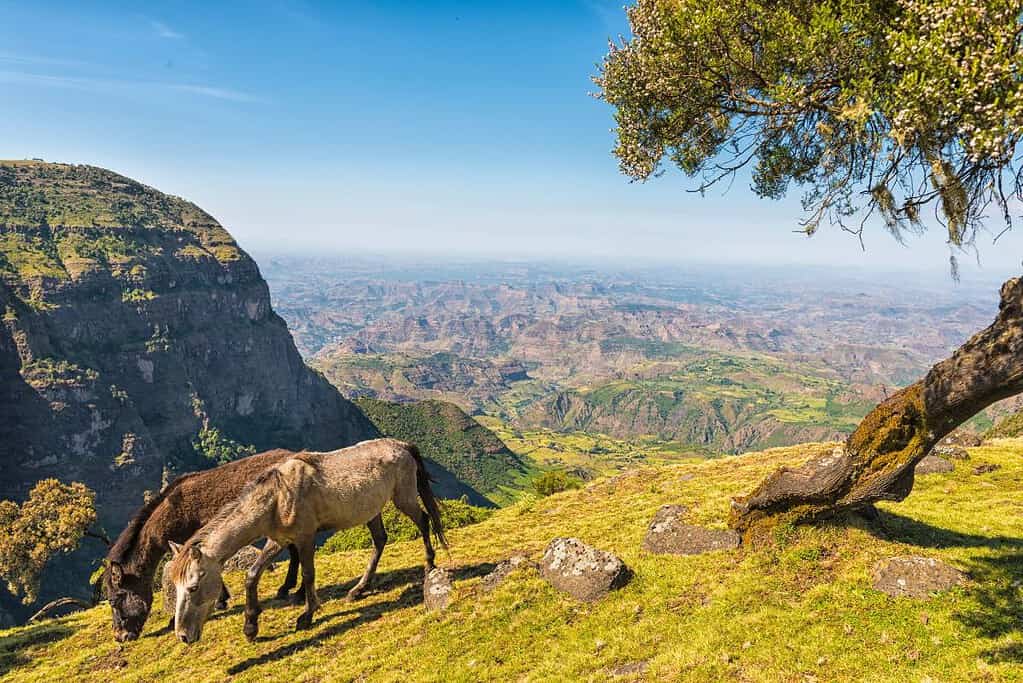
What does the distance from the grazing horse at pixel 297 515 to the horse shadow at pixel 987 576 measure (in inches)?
573

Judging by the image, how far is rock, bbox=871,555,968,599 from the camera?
11.6 m

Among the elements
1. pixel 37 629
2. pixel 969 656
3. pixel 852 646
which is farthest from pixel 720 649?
pixel 37 629

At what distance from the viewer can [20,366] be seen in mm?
185500

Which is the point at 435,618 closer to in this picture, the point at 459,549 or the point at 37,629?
the point at 459,549

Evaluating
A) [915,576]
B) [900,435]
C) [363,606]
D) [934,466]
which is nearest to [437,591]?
[363,606]

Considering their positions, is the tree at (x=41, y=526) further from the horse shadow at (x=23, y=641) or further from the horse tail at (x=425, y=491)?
the horse tail at (x=425, y=491)

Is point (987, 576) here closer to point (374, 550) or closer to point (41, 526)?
point (374, 550)

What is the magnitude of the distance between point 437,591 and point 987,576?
48.2 ft

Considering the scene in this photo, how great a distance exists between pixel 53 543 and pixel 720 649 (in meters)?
49.9

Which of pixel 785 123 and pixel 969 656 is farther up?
pixel 785 123

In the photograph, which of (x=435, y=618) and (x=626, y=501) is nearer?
(x=435, y=618)

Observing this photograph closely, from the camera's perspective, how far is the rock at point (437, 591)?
50.1ft

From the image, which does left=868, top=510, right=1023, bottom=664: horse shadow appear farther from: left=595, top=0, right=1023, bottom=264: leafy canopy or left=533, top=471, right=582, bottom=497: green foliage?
left=533, top=471, right=582, bottom=497: green foliage

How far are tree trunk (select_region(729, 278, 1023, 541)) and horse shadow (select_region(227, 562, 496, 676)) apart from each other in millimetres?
9748
